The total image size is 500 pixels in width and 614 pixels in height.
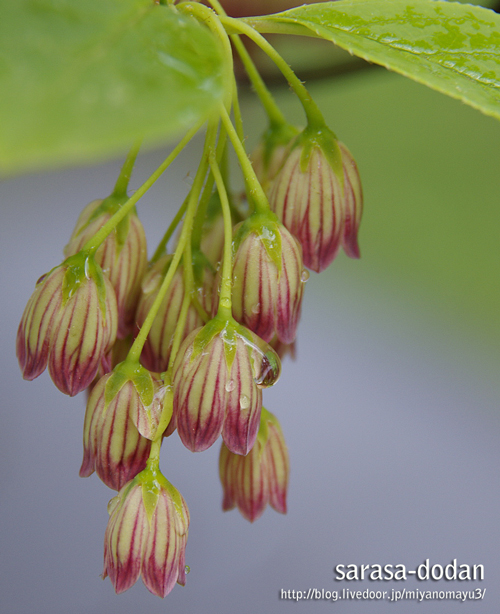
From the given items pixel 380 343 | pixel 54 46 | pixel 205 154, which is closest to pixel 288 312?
pixel 205 154

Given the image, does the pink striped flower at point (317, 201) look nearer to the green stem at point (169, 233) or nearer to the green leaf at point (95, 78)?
the green stem at point (169, 233)

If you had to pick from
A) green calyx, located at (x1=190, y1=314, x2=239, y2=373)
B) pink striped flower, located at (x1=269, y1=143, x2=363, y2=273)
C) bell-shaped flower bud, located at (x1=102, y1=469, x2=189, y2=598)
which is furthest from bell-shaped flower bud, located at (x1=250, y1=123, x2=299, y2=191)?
bell-shaped flower bud, located at (x1=102, y1=469, x2=189, y2=598)

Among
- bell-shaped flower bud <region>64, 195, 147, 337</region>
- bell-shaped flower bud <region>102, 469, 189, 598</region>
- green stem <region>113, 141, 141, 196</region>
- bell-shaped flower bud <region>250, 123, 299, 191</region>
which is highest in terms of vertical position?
bell-shaped flower bud <region>250, 123, 299, 191</region>

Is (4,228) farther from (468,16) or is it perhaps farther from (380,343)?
(468,16)

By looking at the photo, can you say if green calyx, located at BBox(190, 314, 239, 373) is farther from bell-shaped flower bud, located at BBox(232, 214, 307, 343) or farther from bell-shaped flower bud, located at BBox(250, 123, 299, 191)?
bell-shaped flower bud, located at BBox(250, 123, 299, 191)

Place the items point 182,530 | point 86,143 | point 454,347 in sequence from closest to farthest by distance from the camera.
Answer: point 86,143
point 182,530
point 454,347

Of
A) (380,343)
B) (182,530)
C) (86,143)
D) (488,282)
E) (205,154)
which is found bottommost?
(182,530)
